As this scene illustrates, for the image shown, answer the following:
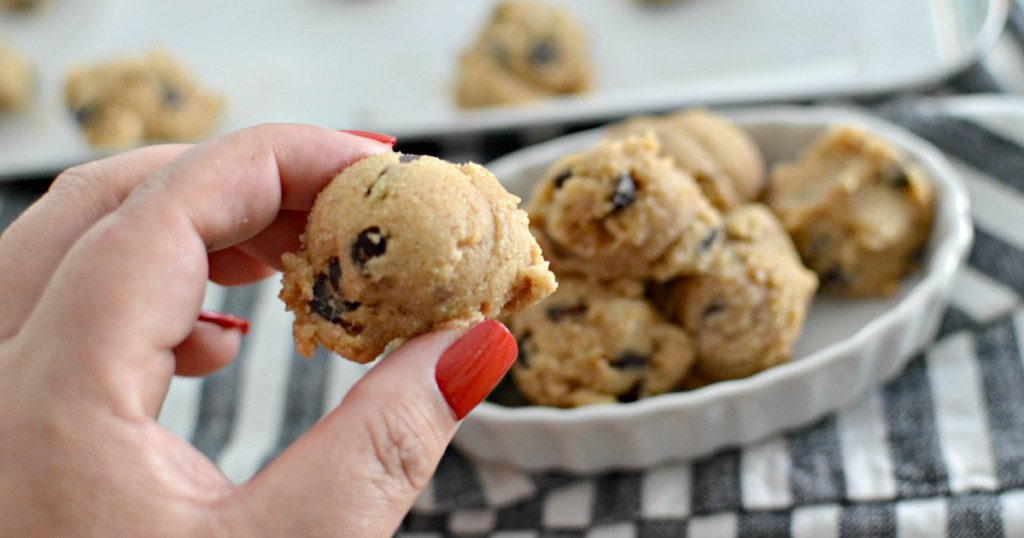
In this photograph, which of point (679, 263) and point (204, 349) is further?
point (679, 263)

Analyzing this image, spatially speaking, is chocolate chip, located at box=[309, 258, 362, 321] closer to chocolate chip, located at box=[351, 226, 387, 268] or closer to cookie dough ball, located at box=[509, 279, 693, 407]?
chocolate chip, located at box=[351, 226, 387, 268]

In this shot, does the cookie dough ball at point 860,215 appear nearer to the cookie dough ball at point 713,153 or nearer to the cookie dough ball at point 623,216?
the cookie dough ball at point 713,153

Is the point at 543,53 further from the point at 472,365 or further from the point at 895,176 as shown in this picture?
the point at 472,365

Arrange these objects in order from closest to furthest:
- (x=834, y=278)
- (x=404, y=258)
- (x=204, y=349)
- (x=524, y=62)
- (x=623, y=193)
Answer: (x=404, y=258) < (x=204, y=349) < (x=623, y=193) < (x=834, y=278) < (x=524, y=62)

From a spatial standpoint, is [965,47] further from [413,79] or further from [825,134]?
[413,79]

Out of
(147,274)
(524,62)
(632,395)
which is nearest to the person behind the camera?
(147,274)

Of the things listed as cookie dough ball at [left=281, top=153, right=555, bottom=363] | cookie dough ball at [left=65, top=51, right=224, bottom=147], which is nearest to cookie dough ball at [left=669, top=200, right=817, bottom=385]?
cookie dough ball at [left=281, top=153, right=555, bottom=363]

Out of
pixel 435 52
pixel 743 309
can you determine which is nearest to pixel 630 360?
pixel 743 309

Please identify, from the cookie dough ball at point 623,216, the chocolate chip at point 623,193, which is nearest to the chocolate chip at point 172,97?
the cookie dough ball at point 623,216
